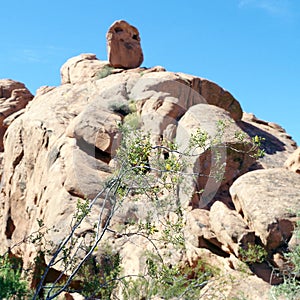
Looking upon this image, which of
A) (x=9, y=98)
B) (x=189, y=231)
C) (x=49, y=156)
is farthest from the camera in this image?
(x=9, y=98)

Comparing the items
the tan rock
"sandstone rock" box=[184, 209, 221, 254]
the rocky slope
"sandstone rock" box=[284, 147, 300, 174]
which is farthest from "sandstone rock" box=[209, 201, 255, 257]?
the tan rock

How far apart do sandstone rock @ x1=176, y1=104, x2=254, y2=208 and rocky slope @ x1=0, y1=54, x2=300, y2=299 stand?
0.04 m

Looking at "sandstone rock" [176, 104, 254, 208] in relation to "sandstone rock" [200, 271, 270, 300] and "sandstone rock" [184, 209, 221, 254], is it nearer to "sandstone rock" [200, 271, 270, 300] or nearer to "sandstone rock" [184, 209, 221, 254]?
"sandstone rock" [184, 209, 221, 254]

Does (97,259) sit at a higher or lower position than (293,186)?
lower

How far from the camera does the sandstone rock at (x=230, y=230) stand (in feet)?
35.3

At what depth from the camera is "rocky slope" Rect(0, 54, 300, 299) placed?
11102 millimetres

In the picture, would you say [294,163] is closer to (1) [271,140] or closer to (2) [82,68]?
(1) [271,140]

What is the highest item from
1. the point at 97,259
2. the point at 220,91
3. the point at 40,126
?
the point at 220,91

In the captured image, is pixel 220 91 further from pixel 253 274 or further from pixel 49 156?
pixel 253 274

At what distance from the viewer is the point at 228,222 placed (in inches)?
445

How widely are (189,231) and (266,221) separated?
2.40 m

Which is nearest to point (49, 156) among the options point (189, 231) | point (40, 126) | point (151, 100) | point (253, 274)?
point (40, 126)

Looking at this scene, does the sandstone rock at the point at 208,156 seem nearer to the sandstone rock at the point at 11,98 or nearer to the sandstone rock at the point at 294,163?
the sandstone rock at the point at 294,163

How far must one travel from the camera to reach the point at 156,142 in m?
15.5
